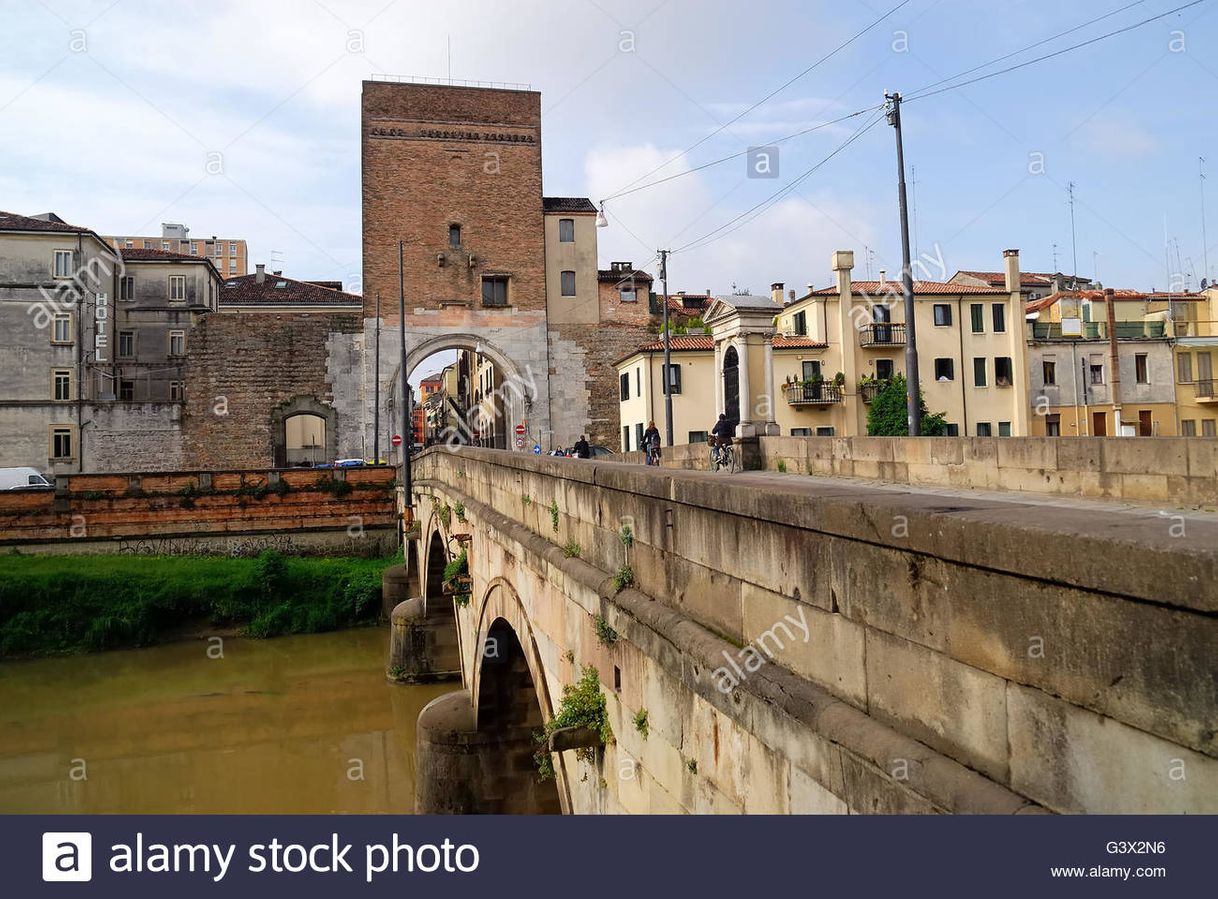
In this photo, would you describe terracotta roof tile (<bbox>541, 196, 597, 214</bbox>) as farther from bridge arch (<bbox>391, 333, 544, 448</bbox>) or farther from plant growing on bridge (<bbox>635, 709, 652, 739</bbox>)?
plant growing on bridge (<bbox>635, 709, 652, 739</bbox>)

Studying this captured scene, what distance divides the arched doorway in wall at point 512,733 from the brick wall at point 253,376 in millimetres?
27488

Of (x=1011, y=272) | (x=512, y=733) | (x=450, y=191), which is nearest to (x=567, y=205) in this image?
(x=450, y=191)

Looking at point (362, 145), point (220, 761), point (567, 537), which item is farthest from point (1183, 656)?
point (362, 145)

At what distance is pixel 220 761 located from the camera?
19.3 m

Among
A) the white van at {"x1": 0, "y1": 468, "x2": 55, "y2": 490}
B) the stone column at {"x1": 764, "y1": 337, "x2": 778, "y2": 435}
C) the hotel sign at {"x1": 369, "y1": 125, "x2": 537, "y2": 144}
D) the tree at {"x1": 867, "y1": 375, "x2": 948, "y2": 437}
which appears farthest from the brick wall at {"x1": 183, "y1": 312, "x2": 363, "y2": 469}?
the stone column at {"x1": 764, "y1": 337, "x2": 778, "y2": 435}

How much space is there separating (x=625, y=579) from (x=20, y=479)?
3711cm

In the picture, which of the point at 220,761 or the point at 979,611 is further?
the point at 220,761

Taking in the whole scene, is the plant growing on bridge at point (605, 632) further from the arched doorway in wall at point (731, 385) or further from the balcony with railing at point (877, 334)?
the balcony with railing at point (877, 334)

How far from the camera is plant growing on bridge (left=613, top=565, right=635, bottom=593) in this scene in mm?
5246

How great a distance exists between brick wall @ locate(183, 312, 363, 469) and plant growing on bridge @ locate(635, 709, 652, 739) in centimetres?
3584

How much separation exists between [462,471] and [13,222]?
34.3 meters

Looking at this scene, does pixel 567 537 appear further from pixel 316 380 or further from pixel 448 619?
pixel 316 380

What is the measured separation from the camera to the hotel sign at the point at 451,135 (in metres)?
39.4

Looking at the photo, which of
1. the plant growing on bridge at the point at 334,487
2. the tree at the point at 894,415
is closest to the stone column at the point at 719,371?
the tree at the point at 894,415
